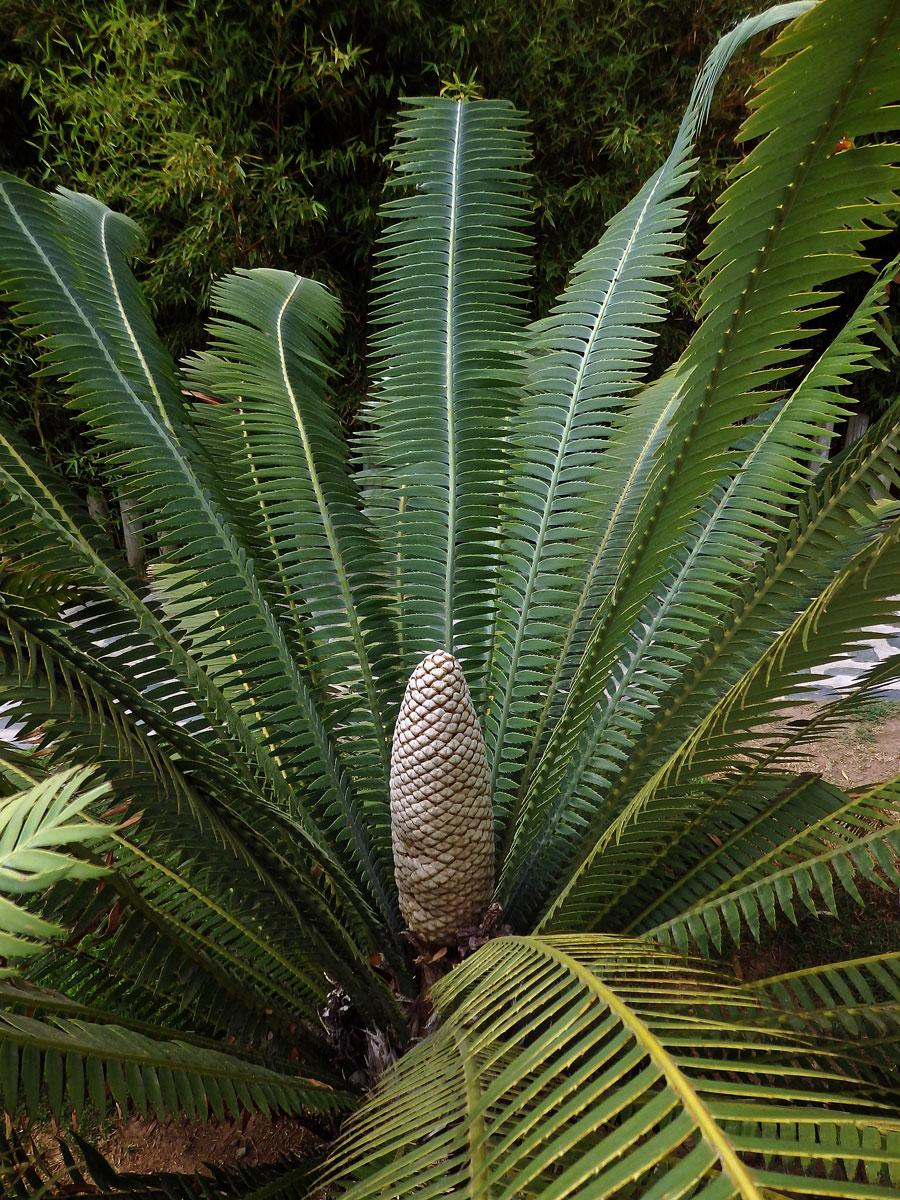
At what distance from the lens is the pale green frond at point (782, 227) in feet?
1.48

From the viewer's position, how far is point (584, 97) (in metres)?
3.23

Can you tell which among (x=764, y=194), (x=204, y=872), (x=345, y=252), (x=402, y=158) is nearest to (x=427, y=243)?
(x=402, y=158)

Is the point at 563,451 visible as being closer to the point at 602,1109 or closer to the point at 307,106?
the point at 602,1109

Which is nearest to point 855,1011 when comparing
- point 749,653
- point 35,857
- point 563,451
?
point 749,653

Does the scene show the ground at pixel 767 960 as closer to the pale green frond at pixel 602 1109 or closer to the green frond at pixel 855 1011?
the green frond at pixel 855 1011

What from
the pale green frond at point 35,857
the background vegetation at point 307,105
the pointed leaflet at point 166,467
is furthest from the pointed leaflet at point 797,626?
the background vegetation at point 307,105

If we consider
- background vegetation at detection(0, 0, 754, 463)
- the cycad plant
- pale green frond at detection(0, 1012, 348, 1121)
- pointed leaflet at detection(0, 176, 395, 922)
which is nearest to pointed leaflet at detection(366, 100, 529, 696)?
the cycad plant

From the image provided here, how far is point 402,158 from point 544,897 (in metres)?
1.15

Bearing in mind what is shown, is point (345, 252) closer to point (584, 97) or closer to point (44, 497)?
point (584, 97)

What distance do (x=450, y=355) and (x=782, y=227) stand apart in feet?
2.43

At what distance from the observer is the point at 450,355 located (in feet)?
4.11

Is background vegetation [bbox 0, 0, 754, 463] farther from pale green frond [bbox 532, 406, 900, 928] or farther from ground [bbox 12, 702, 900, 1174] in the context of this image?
pale green frond [bbox 532, 406, 900, 928]

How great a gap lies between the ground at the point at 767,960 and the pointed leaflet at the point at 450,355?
605 mm

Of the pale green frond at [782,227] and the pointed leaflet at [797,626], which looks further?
the pointed leaflet at [797,626]
